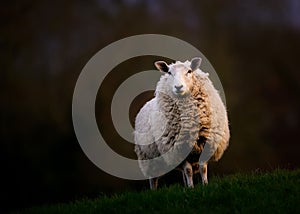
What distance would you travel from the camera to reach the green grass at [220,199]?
5.61 meters

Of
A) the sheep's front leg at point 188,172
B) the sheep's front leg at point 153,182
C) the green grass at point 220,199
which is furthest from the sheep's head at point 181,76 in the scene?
the sheep's front leg at point 153,182

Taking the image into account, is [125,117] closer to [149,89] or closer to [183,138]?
[149,89]

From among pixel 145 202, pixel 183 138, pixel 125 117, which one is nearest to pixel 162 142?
pixel 183 138

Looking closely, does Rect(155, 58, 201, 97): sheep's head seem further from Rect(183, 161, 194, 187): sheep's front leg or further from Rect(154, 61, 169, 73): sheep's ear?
Rect(183, 161, 194, 187): sheep's front leg

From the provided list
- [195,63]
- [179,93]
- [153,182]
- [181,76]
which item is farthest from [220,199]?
[153,182]

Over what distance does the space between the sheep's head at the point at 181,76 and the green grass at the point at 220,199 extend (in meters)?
1.55

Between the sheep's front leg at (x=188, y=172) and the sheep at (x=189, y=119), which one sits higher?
the sheep at (x=189, y=119)

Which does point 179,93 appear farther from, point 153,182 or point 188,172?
point 153,182

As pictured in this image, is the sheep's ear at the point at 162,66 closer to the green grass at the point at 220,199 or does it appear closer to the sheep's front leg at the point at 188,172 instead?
the sheep's front leg at the point at 188,172

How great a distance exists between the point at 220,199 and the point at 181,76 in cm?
246

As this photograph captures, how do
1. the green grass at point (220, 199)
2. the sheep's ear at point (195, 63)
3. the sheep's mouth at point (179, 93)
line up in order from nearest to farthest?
the green grass at point (220, 199), the sheep's mouth at point (179, 93), the sheep's ear at point (195, 63)

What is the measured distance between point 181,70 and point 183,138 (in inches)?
40.8

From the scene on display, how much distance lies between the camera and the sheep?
7.71 meters

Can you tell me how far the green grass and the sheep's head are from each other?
1.55m
